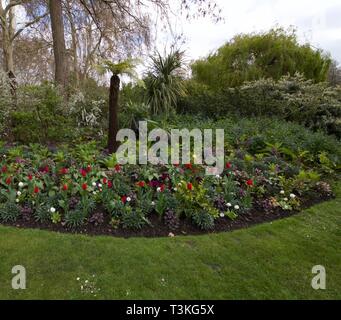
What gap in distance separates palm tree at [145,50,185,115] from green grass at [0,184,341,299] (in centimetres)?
585

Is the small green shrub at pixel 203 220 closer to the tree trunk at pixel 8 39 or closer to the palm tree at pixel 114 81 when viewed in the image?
the palm tree at pixel 114 81

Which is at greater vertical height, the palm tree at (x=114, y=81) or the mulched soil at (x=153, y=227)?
the palm tree at (x=114, y=81)

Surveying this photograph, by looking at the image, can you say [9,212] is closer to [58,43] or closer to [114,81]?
[114,81]

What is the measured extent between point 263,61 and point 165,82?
6156 millimetres

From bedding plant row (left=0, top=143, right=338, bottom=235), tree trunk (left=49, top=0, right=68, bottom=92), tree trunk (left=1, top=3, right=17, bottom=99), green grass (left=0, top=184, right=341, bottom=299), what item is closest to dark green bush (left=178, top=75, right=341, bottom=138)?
tree trunk (left=49, top=0, right=68, bottom=92)

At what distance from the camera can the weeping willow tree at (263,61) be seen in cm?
1250

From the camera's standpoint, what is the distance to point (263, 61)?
12844 millimetres

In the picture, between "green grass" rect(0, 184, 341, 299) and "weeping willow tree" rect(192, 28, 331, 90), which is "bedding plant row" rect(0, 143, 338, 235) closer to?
"green grass" rect(0, 184, 341, 299)

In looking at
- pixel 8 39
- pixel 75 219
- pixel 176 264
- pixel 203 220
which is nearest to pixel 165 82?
pixel 203 220

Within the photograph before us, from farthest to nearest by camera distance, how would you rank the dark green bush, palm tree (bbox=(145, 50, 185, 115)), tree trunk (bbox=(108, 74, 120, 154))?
palm tree (bbox=(145, 50, 185, 115))
the dark green bush
tree trunk (bbox=(108, 74, 120, 154))

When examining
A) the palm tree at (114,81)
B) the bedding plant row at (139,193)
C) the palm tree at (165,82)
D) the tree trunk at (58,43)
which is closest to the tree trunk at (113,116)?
the palm tree at (114,81)

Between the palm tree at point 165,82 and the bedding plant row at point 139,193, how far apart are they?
405cm

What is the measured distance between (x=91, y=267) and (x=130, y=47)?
9480 millimetres

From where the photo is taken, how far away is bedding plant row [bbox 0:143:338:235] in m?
3.47
